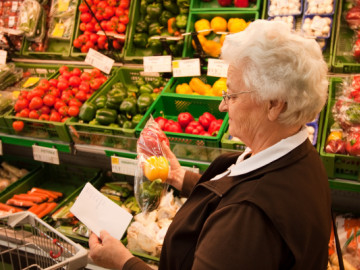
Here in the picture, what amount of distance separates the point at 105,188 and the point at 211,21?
68.1 inches

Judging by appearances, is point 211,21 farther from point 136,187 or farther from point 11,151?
point 11,151

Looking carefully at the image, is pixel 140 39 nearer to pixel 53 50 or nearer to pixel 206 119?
pixel 53 50

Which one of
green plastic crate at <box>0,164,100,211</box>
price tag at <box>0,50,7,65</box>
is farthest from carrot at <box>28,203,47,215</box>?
price tag at <box>0,50,7,65</box>

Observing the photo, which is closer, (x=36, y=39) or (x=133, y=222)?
(x=133, y=222)

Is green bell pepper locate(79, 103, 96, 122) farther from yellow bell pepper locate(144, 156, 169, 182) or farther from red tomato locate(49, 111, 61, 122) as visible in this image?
yellow bell pepper locate(144, 156, 169, 182)

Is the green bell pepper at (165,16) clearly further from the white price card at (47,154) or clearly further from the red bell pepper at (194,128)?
the white price card at (47,154)

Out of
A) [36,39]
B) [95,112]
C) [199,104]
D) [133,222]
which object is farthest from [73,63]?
[133,222]

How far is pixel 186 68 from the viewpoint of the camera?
2771 millimetres

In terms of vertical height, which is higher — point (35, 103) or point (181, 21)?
point (181, 21)

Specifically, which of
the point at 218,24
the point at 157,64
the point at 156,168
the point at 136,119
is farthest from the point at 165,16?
the point at 156,168

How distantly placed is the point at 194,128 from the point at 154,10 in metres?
1.35

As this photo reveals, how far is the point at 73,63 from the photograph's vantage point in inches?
133

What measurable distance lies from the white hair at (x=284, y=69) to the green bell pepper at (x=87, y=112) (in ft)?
6.21

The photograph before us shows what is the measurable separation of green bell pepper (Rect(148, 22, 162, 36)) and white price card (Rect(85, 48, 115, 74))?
532mm
